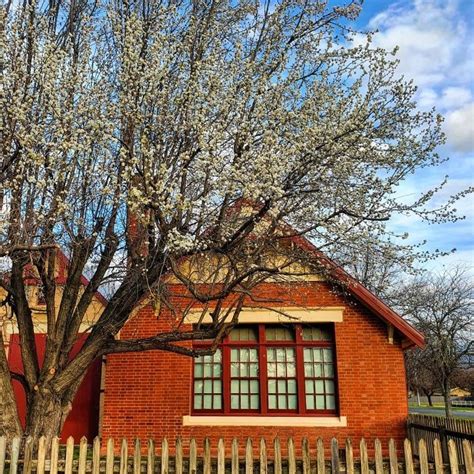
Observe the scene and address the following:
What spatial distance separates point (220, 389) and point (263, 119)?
24.4ft

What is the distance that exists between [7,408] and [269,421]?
6.38 m

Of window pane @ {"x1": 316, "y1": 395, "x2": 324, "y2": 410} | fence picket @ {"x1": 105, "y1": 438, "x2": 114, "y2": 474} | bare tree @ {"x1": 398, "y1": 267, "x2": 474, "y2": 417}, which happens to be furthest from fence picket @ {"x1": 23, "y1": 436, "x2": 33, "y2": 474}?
bare tree @ {"x1": 398, "y1": 267, "x2": 474, "y2": 417}

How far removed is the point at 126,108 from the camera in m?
8.57

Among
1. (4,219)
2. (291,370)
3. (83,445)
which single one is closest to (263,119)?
(4,219)

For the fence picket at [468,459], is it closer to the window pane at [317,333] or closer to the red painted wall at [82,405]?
the window pane at [317,333]

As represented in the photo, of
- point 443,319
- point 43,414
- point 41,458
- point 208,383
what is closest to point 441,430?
point 208,383

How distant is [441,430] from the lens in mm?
10766

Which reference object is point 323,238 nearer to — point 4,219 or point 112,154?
point 112,154

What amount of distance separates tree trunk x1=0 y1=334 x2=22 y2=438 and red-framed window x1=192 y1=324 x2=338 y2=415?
17.9ft

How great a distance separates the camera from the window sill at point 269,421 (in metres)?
12.7

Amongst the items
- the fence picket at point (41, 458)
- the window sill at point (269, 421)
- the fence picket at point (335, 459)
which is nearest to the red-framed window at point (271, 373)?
the window sill at point (269, 421)

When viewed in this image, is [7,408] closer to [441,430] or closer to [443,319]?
[441,430]

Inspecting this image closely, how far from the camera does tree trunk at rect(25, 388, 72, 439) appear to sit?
8633mm

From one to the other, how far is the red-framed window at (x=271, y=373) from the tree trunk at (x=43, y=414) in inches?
195
